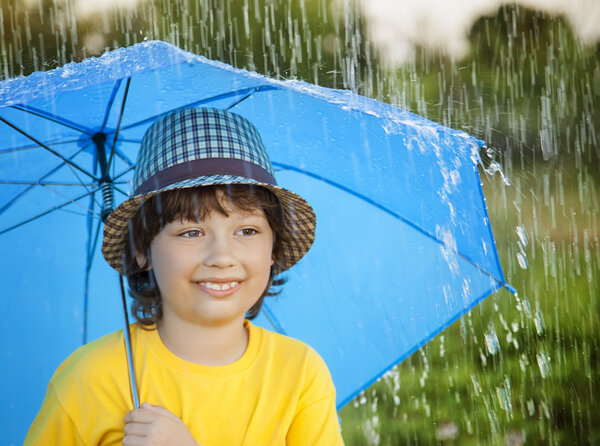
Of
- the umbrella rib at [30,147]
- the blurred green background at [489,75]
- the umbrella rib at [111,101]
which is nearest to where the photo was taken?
the umbrella rib at [111,101]

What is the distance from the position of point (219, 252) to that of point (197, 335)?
0.26 metres

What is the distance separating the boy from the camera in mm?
1952

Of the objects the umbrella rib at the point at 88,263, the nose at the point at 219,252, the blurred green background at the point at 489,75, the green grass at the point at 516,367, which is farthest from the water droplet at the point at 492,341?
the nose at the point at 219,252

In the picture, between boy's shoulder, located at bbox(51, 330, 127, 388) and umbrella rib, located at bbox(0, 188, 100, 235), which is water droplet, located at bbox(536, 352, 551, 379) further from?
boy's shoulder, located at bbox(51, 330, 127, 388)

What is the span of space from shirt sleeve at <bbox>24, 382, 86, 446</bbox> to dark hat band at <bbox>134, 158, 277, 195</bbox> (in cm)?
61

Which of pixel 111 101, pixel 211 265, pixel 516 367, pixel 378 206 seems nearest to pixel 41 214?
pixel 111 101

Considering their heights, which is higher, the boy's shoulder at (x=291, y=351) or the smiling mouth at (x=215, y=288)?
the smiling mouth at (x=215, y=288)

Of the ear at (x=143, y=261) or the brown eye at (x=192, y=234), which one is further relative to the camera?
the ear at (x=143, y=261)

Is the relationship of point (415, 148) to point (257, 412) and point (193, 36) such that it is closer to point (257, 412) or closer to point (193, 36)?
point (257, 412)

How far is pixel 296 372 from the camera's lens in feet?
7.00

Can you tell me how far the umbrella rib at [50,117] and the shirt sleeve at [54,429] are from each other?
2.63 feet

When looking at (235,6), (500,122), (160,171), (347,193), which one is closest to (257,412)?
(160,171)

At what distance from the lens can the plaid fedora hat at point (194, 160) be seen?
2.02 meters

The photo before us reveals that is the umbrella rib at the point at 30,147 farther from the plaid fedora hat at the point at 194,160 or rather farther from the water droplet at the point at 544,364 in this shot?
the water droplet at the point at 544,364
